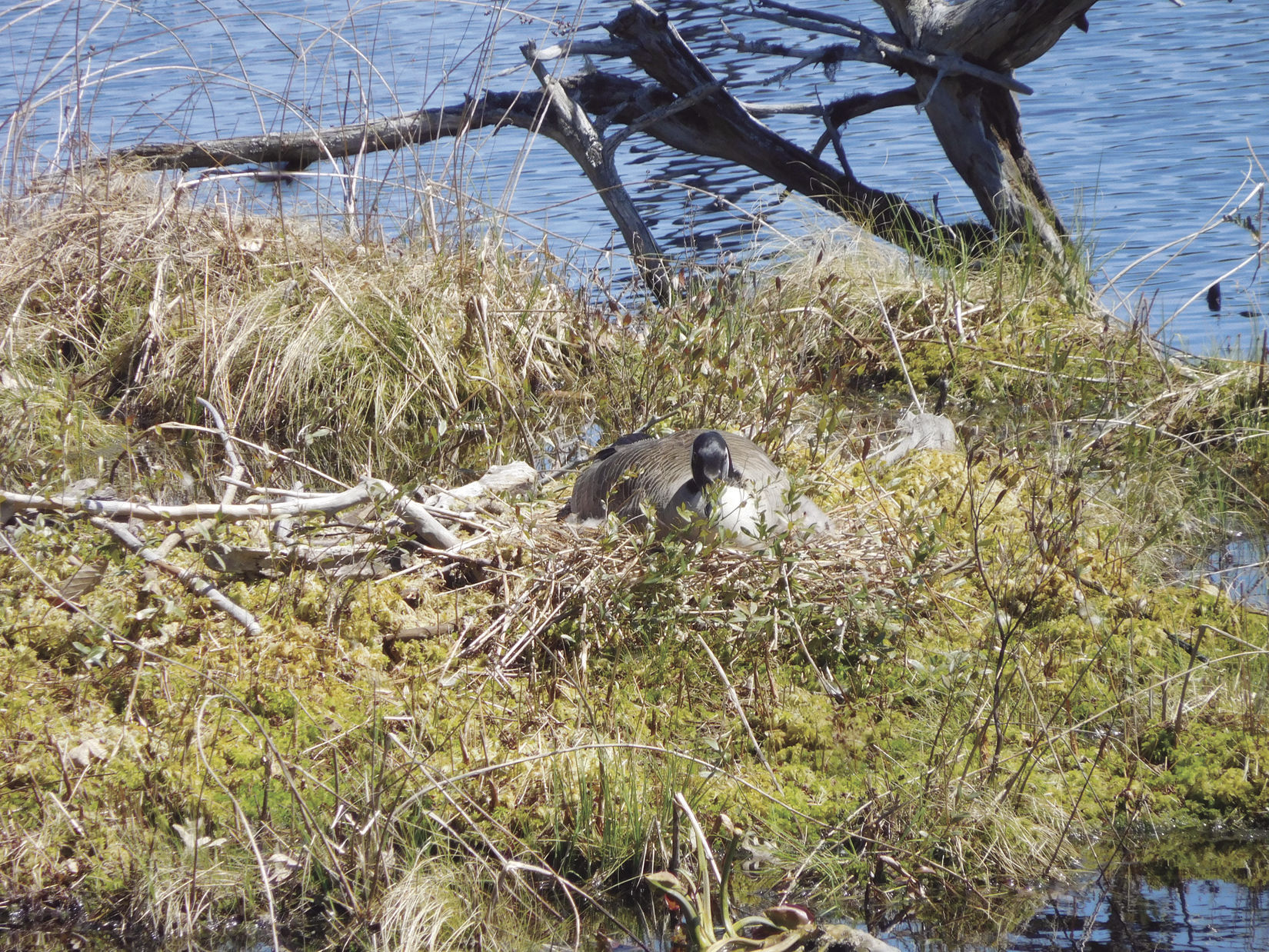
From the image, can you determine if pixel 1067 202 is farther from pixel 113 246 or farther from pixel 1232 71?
pixel 113 246

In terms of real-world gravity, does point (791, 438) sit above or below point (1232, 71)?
below

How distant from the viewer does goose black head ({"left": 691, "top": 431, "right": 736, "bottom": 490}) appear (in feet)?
16.3

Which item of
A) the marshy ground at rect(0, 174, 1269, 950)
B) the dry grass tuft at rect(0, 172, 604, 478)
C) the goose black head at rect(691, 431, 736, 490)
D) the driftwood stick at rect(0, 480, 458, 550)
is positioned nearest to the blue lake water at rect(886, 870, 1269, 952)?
the marshy ground at rect(0, 174, 1269, 950)

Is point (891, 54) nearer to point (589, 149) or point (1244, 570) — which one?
point (589, 149)

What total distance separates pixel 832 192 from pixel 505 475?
5.11 metres

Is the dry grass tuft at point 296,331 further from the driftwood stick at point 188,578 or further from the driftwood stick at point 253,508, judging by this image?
the driftwood stick at point 188,578

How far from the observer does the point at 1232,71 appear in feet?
51.1

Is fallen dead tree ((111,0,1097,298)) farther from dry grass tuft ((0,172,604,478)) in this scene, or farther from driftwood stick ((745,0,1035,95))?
dry grass tuft ((0,172,604,478))

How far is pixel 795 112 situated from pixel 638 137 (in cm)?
522

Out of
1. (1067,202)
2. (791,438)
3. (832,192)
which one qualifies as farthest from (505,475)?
(1067,202)

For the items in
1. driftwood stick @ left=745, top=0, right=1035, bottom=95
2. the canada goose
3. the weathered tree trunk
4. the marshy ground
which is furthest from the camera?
driftwood stick @ left=745, top=0, right=1035, bottom=95

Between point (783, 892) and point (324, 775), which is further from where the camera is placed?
point (324, 775)

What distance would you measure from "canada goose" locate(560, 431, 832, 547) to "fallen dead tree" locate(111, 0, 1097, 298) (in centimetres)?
273

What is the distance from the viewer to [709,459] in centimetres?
496
